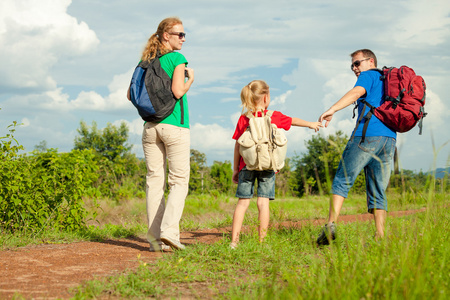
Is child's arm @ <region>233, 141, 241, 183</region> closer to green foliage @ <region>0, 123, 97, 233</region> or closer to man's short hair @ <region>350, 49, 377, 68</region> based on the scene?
man's short hair @ <region>350, 49, 377, 68</region>

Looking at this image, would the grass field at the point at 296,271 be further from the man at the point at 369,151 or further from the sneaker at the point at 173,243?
the man at the point at 369,151

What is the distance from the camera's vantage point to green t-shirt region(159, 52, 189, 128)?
473cm

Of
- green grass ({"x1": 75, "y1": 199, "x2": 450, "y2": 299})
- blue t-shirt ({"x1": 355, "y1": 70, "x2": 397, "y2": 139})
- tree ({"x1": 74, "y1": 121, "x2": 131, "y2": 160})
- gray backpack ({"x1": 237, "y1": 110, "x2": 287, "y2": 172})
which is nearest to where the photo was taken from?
green grass ({"x1": 75, "y1": 199, "x2": 450, "y2": 299})

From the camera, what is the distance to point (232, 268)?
3979 millimetres

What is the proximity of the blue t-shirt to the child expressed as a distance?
49 centimetres

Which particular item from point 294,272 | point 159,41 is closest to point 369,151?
point 294,272

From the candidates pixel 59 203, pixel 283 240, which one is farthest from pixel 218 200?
pixel 283 240

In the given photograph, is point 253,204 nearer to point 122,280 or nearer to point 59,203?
point 59,203

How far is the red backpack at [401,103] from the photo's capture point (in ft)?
14.7

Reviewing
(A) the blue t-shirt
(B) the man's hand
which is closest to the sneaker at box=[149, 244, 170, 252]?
(B) the man's hand

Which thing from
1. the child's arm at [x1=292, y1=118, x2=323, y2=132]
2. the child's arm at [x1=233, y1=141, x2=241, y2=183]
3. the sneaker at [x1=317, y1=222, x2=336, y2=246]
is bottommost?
the sneaker at [x1=317, y1=222, x2=336, y2=246]

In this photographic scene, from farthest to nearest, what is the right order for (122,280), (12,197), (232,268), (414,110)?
(12,197)
(414,110)
(232,268)
(122,280)

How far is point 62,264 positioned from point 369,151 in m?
3.03

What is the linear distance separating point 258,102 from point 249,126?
0.91 ft
